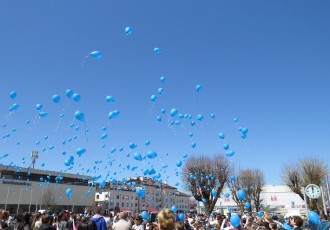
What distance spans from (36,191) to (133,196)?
31.2 meters

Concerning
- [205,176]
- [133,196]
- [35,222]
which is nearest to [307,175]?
[205,176]

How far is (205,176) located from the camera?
3766 centimetres

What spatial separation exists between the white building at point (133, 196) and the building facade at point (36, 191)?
22.7 ft

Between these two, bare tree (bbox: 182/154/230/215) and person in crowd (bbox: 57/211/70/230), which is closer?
person in crowd (bbox: 57/211/70/230)

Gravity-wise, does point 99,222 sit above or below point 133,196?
below

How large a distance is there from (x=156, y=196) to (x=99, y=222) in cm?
8382

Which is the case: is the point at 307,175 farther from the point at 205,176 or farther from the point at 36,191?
the point at 36,191

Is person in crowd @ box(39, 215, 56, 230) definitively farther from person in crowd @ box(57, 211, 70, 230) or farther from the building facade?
the building facade

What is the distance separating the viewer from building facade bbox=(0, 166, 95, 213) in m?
47.9

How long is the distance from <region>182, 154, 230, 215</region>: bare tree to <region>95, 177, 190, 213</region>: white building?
77.7ft

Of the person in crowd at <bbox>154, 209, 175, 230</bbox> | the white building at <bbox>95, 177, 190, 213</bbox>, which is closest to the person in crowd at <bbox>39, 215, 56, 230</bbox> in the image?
the person in crowd at <bbox>154, 209, 175, 230</bbox>

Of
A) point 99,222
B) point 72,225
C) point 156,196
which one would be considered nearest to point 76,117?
point 72,225

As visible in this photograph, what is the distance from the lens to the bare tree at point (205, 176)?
37250 millimetres

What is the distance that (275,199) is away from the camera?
49.7m
